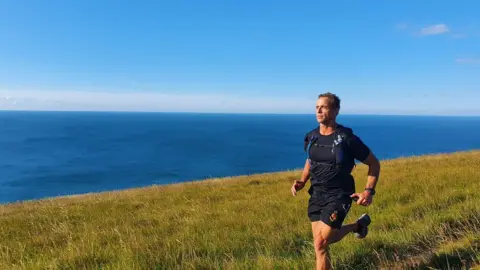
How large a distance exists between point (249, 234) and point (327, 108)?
3407 mm

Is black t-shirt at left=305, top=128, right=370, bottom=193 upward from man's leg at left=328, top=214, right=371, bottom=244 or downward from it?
upward

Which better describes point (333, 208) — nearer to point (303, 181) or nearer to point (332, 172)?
point (332, 172)

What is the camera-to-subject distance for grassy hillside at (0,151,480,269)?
4930mm

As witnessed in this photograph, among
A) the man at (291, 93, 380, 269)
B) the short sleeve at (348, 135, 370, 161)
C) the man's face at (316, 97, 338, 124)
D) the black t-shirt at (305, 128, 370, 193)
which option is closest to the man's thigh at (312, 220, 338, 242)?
the man at (291, 93, 380, 269)

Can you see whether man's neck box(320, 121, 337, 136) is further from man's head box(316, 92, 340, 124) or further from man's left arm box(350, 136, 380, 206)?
man's left arm box(350, 136, 380, 206)

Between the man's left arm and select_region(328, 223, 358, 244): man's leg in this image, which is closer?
the man's left arm

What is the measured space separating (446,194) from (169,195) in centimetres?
888

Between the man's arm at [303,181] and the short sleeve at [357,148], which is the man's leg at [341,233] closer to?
the man's arm at [303,181]

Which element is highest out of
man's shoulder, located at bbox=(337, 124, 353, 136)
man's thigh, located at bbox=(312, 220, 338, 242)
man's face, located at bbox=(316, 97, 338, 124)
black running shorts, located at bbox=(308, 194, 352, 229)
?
man's face, located at bbox=(316, 97, 338, 124)

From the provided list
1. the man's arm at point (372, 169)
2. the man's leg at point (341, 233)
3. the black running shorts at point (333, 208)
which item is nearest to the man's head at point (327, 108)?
the man's arm at point (372, 169)

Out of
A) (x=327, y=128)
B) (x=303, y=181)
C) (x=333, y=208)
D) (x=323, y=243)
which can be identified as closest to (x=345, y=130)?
(x=327, y=128)

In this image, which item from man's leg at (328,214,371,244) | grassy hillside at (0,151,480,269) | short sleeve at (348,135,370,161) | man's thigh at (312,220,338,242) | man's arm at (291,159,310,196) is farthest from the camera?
grassy hillside at (0,151,480,269)

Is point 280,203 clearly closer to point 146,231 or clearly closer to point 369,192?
point 146,231

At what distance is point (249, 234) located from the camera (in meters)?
6.66
